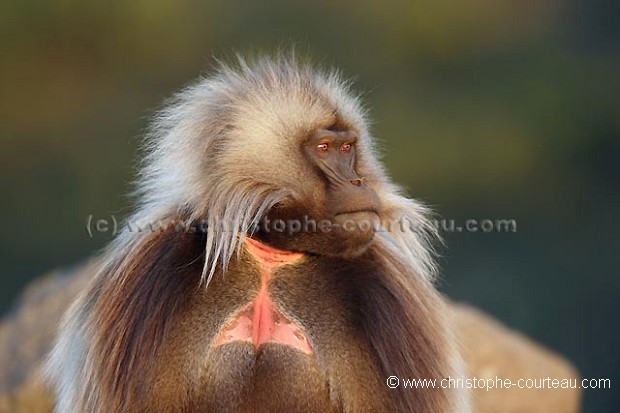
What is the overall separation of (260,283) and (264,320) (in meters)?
0.10

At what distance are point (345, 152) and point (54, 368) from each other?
1.02 m

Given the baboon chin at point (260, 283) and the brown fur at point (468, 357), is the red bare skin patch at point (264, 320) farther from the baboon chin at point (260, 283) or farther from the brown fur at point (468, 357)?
the brown fur at point (468, 357)

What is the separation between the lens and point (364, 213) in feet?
9.54

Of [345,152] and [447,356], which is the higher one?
[345,152]

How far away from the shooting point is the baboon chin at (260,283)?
115 inches

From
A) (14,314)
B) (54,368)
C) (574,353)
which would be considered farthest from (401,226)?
(574,353)

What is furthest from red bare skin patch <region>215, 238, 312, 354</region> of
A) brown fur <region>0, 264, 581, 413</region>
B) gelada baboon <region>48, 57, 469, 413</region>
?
brown fur <region>0, 264, 581, 413</region>

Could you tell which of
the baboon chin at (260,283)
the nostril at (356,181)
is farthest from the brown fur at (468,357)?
the nostril at (356,181)

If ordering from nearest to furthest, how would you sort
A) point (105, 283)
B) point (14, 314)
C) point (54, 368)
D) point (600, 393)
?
point (105, 283), point (54, 368), point (14, 314), point (600, 393)

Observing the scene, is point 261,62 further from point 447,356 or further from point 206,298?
point 447,356

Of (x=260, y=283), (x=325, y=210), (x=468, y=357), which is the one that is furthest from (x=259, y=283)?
(x=468, y=357)

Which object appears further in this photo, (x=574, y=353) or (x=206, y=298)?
(x=574, y=353)

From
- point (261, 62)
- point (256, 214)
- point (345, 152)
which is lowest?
point (256, 214)

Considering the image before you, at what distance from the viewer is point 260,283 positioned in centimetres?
302
